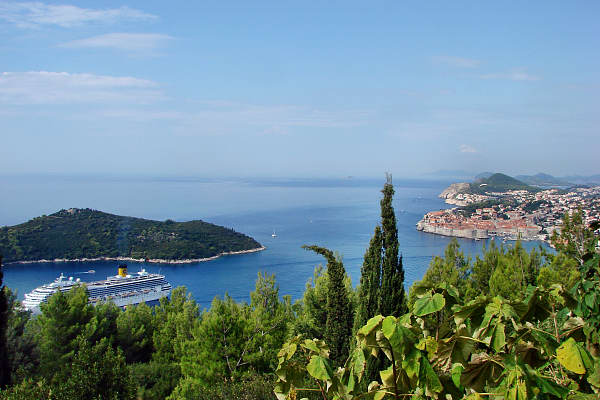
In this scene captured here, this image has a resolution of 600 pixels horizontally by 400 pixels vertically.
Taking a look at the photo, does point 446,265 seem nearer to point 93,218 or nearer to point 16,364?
point 16,364

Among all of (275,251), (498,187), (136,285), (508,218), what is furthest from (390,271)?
(498,187)

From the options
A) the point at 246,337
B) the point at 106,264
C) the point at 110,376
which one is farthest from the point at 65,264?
the point at 110,376

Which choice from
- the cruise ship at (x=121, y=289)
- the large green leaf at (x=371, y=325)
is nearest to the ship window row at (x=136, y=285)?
the cruise ship at (x=121, y=289)

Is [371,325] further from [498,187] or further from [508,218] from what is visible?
[498,187]

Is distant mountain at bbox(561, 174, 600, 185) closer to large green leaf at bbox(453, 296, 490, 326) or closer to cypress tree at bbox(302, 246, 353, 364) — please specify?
cypress tree at bbox(302, 246, 353, 364)

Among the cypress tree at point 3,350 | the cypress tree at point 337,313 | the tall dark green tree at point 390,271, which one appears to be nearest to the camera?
the cypress tree at point 3,350

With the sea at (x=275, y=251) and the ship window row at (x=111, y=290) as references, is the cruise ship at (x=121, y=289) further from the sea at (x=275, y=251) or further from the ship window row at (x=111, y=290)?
the sea at (x=275, y=251)
